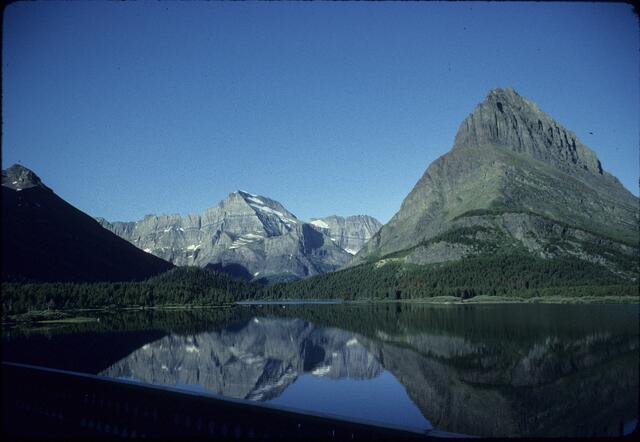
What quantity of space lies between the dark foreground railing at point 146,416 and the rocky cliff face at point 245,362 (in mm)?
17398

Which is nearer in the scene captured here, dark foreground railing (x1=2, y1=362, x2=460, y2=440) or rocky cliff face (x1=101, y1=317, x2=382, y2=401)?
dark foreground railing (x1=2, y1=362, x2=460, y2=440)

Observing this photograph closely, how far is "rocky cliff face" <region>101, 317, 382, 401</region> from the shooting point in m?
73.0

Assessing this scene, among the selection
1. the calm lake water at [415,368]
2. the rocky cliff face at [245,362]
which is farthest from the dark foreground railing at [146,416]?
the rocky cliff face at [245,362]

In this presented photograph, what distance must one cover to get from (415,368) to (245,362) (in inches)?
1306

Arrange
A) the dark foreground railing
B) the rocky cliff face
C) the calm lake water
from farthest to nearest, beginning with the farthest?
the rocky cliff face → the calm lake water → the dark foreground railing

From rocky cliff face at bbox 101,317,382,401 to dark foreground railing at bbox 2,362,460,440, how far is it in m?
17.4

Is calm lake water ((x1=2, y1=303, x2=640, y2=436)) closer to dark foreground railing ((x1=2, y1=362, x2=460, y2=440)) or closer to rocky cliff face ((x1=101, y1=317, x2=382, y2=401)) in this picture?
rocky cliff face ((x1=101, y1=317, x2=382, y2=401))

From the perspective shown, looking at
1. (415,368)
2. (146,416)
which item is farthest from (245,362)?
(146,416)

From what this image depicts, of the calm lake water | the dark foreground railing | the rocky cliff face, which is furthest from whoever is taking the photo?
the rocky cliff face

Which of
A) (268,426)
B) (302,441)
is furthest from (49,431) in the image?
(302,441)

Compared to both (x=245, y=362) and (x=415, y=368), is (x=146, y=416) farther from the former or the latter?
(x=245, y=362)

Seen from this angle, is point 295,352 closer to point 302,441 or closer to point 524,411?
point 524,411

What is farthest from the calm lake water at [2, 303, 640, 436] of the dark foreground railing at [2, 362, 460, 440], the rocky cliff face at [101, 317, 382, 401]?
the dark foreground railing at [2, 362, 460, 440]

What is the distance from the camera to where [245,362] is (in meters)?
94.4
